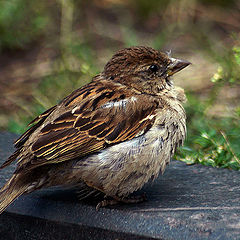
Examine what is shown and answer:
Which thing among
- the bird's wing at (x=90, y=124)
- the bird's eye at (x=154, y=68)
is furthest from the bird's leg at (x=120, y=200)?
the bird's eye at (x=154, y=68)

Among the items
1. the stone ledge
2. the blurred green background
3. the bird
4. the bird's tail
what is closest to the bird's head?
the bird

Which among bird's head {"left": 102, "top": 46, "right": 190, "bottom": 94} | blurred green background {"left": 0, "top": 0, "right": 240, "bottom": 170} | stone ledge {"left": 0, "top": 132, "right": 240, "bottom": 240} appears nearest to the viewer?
stone ledge {"left": 0, "top": 132, "right": 240, "bottom": 240}

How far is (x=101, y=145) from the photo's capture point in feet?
11.7

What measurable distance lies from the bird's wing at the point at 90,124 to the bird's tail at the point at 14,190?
0.11 meters

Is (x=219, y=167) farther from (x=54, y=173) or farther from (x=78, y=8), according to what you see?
(x=78, y=8)

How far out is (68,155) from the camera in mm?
3471

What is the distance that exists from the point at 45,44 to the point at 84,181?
5050 millimetres

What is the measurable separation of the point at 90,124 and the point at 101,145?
0.15m

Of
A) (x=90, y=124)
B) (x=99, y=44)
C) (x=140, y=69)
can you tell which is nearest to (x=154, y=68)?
(x=140, y=69)

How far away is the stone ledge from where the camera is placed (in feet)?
10.9

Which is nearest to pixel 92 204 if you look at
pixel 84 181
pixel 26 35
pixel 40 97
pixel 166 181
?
pixel 84 181

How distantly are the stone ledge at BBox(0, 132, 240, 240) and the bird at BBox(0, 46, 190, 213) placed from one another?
14cm

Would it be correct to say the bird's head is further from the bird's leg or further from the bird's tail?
the bird's tail

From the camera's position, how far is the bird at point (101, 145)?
3516 mm
